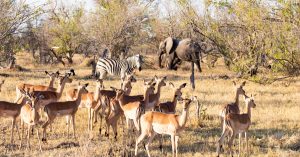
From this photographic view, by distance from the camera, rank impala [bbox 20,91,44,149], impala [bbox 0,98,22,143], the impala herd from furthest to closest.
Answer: impala [bbox 0,98,22,143] < impala [bbox 20,91,44,149] < the impala herd

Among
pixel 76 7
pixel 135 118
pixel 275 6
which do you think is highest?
pixel 76 7

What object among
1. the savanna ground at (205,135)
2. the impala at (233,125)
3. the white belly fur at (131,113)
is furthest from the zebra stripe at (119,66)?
the impala at (233,125)

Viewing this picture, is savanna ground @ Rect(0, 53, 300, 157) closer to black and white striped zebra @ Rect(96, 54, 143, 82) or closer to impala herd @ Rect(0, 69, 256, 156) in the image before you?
impala herd @ Rect(0, 69, 256, 156)

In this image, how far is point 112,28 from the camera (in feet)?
99.9

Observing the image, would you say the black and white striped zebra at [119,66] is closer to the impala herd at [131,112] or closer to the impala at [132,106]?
the impala herd at [131,112]

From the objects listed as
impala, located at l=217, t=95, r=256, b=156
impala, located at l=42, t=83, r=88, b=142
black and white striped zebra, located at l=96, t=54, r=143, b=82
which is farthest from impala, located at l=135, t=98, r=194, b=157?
black and white striped zebra, located at l=96, t=54, r=143, b=82

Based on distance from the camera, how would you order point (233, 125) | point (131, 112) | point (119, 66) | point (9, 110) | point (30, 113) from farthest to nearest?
point (119, 66) → point (9, 110) → point (131, 112) → point (30, 113) → point (233, 125)

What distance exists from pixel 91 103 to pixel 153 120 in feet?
12.2

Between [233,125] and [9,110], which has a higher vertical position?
[9,110]

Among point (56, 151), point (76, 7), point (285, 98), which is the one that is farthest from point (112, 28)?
point (56, 151)

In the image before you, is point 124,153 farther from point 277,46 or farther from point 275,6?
point 275,6

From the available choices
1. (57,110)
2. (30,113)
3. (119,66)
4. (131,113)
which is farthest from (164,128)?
(119,66)

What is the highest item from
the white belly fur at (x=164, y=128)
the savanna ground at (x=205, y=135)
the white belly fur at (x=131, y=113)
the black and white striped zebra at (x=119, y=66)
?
the black and white striped zebra at (x=119, y=66)

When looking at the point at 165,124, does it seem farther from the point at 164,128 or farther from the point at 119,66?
the point at 119,66
